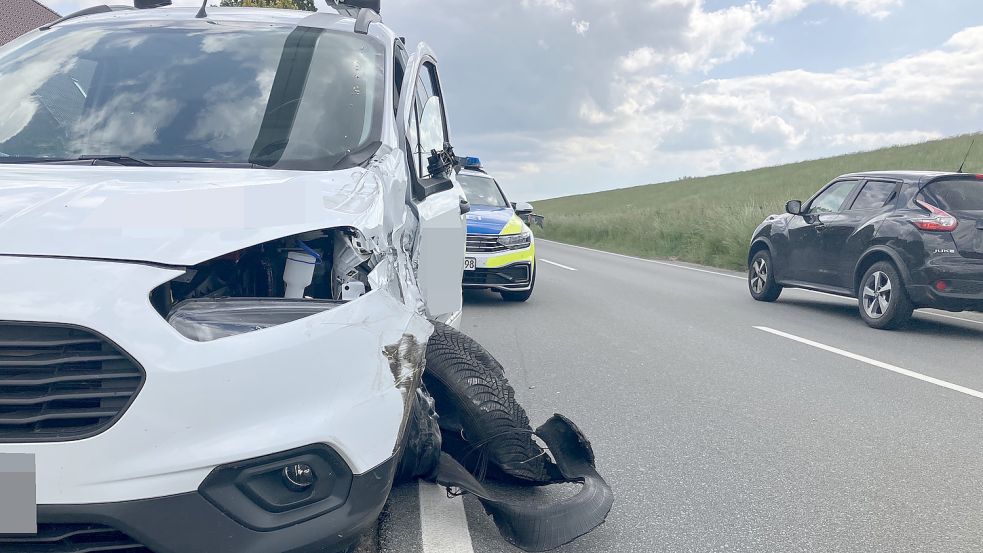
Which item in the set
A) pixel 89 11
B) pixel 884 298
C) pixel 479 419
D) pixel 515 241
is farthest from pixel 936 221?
pixel 89 11

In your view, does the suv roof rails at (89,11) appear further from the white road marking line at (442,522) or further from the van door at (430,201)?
the white road marking line at (442,522)

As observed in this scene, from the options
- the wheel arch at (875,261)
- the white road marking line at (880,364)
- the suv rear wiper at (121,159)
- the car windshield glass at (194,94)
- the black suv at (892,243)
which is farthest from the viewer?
the wheel arch at (875,261)

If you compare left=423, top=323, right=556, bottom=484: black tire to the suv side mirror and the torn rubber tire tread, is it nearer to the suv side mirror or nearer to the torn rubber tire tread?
the torn rubber tire tread

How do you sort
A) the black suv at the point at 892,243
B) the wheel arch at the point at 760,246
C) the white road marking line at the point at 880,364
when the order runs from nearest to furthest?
the white road marking line at the point at 880,364
the black suv at the point at 892,243
the wheel arch at the point at 760,246

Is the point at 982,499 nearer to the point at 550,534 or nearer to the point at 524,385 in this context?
the point at 550,534

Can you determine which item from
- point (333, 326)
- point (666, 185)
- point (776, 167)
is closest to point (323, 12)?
point (333, 326)

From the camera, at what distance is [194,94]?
10.9ft

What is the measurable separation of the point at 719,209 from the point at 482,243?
18203 millimetres

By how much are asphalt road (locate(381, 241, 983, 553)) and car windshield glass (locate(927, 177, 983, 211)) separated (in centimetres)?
140

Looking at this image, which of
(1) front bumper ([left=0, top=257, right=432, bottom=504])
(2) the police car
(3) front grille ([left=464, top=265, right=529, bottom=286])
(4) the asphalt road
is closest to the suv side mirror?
(2) the police car

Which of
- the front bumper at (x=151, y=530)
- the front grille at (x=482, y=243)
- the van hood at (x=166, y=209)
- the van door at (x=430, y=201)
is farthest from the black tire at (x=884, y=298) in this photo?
the front bumper at (x=151, y=530)

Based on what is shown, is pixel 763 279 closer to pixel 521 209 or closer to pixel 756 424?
pixel 521 209

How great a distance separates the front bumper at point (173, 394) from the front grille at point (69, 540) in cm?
7

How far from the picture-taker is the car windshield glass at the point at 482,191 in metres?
10.9
